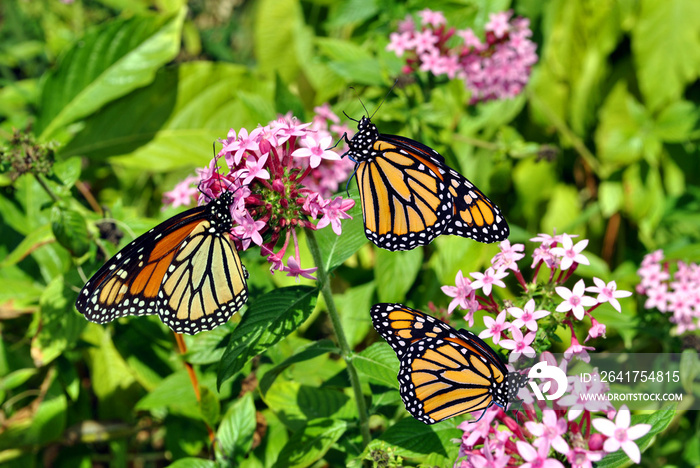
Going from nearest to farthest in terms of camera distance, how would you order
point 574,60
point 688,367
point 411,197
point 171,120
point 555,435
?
point 555,435, point 411,197, point 688,367, point 171,120, point 574,60

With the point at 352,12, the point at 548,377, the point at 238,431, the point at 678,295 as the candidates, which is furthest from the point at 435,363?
the point at 352,12

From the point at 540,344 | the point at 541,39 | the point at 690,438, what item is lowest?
the point at 690,438

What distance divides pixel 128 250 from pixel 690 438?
2.19 m

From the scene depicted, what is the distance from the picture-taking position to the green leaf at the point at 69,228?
1656mm

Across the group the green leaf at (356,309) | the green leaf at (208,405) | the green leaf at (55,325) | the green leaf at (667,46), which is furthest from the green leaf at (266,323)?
the green leaf at (667,46)

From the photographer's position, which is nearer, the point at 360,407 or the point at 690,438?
the point at 360,407

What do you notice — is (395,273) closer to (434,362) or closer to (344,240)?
(344,240)

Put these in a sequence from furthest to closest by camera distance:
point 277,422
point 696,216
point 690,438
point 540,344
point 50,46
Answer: point 50,46
point 696,216
point 690,438
point 277,422
point 540,344

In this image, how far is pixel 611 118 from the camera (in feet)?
11.0

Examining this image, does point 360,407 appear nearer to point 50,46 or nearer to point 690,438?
point 690,438

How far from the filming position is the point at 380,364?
141 cm

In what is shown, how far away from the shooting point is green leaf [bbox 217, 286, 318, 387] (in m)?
1.25

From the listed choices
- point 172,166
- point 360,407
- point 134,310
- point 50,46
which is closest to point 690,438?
point 360,407

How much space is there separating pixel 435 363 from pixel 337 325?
10.3 inches
